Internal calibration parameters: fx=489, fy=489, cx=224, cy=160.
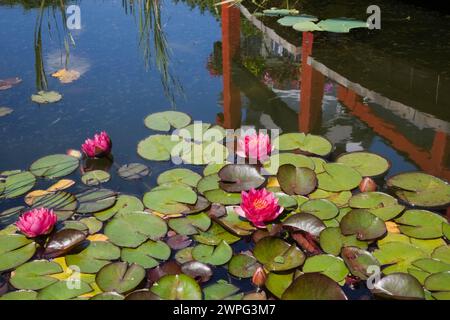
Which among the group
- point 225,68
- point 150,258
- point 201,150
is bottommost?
point 150,258

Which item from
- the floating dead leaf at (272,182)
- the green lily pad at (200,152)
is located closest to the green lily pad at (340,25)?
the green lily pad at (200,152)

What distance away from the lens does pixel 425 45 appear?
2.90 metres

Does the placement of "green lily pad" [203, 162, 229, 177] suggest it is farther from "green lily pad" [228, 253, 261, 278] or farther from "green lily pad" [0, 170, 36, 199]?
"green lily pad" [0, 170, 36, 199]

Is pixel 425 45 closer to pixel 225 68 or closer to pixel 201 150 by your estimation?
pixel 225 68

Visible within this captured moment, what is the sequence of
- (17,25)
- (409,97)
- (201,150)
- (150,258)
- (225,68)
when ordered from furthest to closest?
1. (17,25)
2. (225,68)
3. (409,97)
4. (201,150)
5. (150,258)

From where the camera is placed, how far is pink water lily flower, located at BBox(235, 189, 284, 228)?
159 cm

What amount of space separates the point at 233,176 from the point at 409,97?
106 centimetres

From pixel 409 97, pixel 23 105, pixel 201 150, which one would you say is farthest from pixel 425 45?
pixel 23 105

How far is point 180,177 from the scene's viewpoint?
1.89 meters

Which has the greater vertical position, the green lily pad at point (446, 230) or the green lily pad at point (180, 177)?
the green lily pad at point (180, 177)

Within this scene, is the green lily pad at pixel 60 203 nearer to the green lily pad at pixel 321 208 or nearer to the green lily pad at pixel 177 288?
the green lily pad at pixel 177 288

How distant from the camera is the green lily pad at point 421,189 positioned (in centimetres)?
174

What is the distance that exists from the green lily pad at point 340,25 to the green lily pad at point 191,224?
1.82 m

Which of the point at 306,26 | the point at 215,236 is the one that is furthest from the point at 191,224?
the point at 306,26
